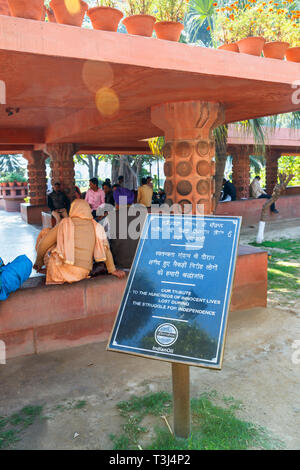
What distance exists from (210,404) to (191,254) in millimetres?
1382

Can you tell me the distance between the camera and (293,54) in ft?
13.2

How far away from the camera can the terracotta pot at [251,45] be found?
3.71 meters

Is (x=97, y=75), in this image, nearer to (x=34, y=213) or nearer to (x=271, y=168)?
(x=34, y=213)

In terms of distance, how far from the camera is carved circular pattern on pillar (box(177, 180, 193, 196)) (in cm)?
496

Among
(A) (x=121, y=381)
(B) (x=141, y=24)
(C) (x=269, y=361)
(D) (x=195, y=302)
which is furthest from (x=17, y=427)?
(B) (x=141, y=24)

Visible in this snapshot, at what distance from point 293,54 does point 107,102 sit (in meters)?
2.40

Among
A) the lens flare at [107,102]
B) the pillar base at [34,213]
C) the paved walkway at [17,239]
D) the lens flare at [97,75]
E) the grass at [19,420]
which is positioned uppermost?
the lens flare at [107,102]

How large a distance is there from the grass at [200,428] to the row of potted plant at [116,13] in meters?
3.12

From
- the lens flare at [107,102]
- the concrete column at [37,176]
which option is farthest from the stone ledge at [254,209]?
the lens flare at [107,102]

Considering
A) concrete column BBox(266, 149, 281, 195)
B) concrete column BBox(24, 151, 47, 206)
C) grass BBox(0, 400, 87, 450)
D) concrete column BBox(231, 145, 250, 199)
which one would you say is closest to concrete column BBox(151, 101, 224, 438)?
grass BBox(0, 400, 87, 450)

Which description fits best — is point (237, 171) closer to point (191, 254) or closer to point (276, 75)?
point (276, 75)

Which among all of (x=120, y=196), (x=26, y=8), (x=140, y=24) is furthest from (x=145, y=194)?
(x=26, y=8)

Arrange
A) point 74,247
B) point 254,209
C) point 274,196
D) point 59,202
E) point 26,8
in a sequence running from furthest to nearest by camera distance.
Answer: point 254,209 < point 59,202 < point 274,196 < point 74,247 < point 26,8

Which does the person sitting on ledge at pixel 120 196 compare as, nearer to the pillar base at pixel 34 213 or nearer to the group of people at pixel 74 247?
the pillar base at pixel 34 213
